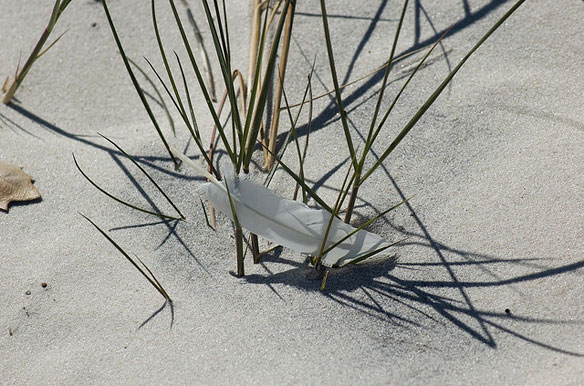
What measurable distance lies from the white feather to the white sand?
84 mm

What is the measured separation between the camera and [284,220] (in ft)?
4.37

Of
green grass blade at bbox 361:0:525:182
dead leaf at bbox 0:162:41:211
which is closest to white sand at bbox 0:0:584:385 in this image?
dead leaf at bbox 0:162:41:211

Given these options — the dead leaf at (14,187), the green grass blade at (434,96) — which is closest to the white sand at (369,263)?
the dead leaf at (14,187)

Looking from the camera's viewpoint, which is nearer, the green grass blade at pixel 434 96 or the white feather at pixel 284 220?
the green grass blade at pixel 434 96

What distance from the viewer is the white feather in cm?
132

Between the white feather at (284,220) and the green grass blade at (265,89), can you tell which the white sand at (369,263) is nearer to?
the white feather at (284,220)

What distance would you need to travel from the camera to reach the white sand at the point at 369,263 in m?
1.25

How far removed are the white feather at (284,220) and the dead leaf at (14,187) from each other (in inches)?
21.0

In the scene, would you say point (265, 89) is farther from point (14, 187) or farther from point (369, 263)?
point (14, 187)

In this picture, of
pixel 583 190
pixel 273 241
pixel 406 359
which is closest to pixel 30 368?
pixel 273 241

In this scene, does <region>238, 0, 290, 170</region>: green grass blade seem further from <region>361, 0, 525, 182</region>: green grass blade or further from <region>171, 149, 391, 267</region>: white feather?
<region>361, 0, 525, 182</region>: green grass blade

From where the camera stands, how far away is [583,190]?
1392mm

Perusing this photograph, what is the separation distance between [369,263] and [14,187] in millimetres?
966

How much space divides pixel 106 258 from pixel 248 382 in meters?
0.49
